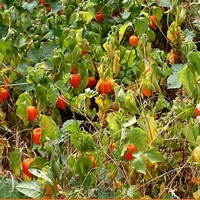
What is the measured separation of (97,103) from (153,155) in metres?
0.36

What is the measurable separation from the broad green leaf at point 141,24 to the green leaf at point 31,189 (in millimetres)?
833

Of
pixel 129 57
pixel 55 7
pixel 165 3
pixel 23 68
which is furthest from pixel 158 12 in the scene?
pixel 23 68

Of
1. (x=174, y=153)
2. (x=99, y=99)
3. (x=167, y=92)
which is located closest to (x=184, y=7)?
(x=167, y=92)

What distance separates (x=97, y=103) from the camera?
162cm

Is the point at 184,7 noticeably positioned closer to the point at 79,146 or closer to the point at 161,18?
the point at 161,18

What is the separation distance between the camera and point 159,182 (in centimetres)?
141

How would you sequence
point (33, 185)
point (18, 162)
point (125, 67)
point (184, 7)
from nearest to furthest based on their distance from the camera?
point (33, 185), point (18, 162), point (125, 67), point (184, 7)

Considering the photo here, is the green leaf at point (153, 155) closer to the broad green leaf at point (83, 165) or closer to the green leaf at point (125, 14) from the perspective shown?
the broad green leaf at point (83, 165)

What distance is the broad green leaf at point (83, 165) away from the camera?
1.29 metres

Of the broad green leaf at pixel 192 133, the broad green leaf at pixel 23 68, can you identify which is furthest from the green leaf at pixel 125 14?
the broad green leaf at pixel 192 133

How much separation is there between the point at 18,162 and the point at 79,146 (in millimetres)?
187

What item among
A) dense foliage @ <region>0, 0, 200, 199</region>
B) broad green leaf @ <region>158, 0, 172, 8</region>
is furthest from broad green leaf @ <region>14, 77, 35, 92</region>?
broad green leaf @ <region>158, 0, 172, 8</region>

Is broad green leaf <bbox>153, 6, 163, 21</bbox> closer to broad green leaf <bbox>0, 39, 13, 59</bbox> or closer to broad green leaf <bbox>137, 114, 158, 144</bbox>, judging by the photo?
broad green leaf <bbox>0, 39, 13, 59</bbox>

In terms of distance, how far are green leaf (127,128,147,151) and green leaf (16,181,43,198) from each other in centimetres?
22
